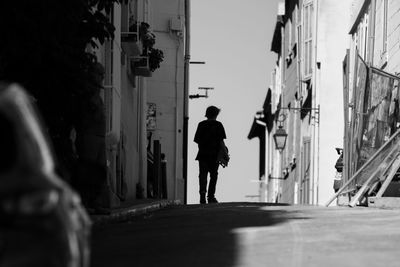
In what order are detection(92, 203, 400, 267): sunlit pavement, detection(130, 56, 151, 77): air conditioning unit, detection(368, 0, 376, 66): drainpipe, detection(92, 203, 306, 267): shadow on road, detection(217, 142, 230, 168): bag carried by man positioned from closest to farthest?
detection(92, 203, 400, 267): sunlit pavement
detection(92, 203, 306, 267): shadow on road
detection(217, 142, 230, 168): bag carried by man
detection(130, 56, 151, 77): air conditioning unit
detection(368, 0, 376, 66): drainpipe

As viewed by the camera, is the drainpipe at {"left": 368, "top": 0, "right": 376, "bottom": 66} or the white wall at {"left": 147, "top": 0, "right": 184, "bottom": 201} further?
the white wall at {"left": 147, "top": 0, "right": 184, "bottom": 201}

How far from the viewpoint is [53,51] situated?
A: 36.6 feet

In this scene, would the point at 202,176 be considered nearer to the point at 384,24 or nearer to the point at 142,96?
the point at 384,24

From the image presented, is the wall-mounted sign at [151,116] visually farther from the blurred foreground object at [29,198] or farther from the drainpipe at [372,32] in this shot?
the blurred foreground object at [29,198]

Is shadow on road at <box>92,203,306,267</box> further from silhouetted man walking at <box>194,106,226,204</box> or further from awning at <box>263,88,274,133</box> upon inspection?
awning at <box>263,88,274,133</box>

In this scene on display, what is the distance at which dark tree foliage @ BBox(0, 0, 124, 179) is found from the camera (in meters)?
10.6

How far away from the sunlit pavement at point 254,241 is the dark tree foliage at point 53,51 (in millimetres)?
1192

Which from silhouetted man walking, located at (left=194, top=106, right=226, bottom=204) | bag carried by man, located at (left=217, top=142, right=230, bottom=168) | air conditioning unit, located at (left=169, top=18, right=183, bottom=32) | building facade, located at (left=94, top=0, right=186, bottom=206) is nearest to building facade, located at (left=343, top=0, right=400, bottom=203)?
bag carried by man, located at (left=217, top=142, right=230, bottom=168)

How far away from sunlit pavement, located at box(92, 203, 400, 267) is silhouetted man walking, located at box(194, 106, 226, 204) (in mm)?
7342

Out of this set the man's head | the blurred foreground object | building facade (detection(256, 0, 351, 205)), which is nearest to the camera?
the blurred foreground object

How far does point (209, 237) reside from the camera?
10891 mm

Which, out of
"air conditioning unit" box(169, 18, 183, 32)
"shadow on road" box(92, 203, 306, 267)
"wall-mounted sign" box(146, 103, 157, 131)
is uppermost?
"air conditioning unit" box(169, 18, 183, 32)

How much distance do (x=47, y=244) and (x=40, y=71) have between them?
674 centimetres

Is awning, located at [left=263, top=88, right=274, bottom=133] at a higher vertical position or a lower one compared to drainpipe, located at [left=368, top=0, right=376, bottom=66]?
lower
